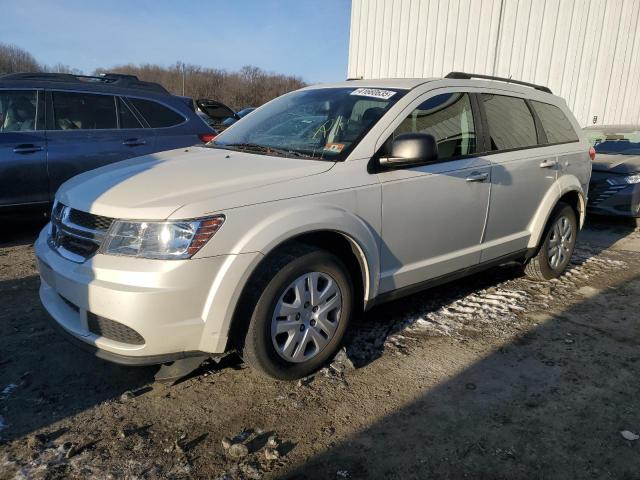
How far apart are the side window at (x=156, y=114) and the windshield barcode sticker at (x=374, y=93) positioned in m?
3.15

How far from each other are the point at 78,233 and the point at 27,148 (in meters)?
3.15

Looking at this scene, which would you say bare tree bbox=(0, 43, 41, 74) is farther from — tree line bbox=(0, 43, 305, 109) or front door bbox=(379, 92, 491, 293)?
front door bbox=(379, 92, 491, 293)

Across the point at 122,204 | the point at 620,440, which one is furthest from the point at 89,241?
the point at 620,440

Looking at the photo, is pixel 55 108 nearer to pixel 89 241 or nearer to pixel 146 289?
pixel 89 241

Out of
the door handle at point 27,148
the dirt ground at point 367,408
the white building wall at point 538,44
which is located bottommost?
the dirt ground at point 367,408

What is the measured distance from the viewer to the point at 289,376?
2.93 m

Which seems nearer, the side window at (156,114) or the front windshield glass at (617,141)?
the side window at (156,114)

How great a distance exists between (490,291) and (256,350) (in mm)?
2588

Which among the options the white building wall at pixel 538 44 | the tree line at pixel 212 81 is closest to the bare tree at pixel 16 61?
the tree line at pixel 212 81

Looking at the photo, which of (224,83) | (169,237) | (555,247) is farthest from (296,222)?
(224,83)

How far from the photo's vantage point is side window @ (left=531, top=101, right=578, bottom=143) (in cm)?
459

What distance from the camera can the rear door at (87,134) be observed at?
541 cm

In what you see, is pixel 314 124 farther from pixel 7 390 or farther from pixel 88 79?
pixel 88 79

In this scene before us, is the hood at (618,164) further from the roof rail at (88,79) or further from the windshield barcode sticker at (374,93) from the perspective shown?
the roof rail at (88,79)
